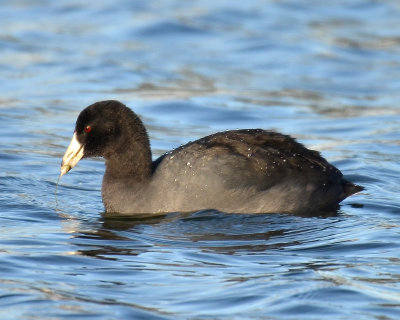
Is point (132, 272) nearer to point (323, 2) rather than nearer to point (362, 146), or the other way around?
point (362, 146)

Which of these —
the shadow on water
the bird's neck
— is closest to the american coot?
the bird's neck

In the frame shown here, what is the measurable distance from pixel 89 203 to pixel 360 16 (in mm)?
11021

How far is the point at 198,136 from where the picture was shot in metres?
12.7

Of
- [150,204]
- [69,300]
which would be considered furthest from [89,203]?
[69,300]

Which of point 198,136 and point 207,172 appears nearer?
point 207,172

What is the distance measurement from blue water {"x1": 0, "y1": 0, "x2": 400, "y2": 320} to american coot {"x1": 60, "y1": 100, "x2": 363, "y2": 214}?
0.59 ft

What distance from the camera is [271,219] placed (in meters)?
8.70

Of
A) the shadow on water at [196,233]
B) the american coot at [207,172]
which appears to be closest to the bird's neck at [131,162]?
the american coot at [207,172]

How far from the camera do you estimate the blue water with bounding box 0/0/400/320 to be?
6.73 m

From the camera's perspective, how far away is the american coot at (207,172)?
8664mm

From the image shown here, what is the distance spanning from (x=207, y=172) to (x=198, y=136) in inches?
161

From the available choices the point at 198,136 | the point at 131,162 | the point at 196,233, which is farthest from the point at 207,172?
the point at 198,136

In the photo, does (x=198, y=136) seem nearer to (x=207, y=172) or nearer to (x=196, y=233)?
(x=207, y=172)

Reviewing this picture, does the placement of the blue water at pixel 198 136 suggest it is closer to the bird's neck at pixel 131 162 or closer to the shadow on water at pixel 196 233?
the shadow on water at pixel 196 233
